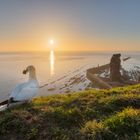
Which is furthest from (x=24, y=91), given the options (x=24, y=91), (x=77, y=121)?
(x=77, y=121)

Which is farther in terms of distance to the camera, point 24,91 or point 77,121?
point 24,91

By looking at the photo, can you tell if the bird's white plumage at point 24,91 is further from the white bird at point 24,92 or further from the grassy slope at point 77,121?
the grassy slope at point 77,121

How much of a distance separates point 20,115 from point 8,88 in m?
42.6

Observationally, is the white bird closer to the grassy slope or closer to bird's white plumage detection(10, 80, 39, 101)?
bird's white plumage detection(10, 80, 39, 101)

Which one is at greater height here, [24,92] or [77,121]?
[24,92]

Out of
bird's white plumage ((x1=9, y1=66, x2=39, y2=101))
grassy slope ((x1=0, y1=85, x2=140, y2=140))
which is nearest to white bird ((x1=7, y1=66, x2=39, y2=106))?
bird's white plumage ((x1=9, y1=66, x2=39, y2=101))

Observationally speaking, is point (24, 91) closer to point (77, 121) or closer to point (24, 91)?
point (24, 91)

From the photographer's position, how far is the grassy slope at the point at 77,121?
331 inches

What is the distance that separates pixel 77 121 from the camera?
941 centimetres

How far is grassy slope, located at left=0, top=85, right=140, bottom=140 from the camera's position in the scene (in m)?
8.41

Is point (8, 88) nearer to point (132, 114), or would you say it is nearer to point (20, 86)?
point (20, 86)

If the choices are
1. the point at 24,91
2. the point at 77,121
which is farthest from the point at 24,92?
the point at 77,121

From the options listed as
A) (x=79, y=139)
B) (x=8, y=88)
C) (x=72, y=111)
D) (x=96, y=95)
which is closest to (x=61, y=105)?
(x=72, y=111)

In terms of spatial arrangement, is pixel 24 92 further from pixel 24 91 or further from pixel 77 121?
pixel 77 121
